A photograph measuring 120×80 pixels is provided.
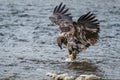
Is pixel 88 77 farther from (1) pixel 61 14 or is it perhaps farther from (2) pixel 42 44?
(2) pixel 42 44

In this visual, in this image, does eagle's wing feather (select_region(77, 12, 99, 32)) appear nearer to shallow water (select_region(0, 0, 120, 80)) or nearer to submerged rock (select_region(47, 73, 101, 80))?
shallow water (select_region(0, 0, 120, 80))

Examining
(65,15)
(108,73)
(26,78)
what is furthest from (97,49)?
(26,78)

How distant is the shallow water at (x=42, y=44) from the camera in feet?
38.8

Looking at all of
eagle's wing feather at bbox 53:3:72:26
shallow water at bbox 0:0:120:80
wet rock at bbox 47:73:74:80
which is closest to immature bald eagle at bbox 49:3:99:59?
eagle's wing feather at bbox 53:3:72:26

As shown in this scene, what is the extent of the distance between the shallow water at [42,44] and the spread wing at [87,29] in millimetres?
523

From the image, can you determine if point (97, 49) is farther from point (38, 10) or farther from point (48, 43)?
point (38, 10)

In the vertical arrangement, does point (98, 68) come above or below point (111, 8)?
below

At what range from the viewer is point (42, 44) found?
14758 millimetres

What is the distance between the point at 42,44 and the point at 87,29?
7.89 ft

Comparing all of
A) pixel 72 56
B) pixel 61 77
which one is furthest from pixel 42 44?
pixel 61 77

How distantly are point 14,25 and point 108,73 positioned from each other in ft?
22.4

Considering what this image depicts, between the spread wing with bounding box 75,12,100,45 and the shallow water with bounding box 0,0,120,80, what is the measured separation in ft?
1.72

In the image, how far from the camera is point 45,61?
41.8 ft

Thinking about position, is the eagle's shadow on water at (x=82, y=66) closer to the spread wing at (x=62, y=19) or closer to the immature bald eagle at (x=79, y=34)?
the immature bald eagle at (x=79, y=34)
